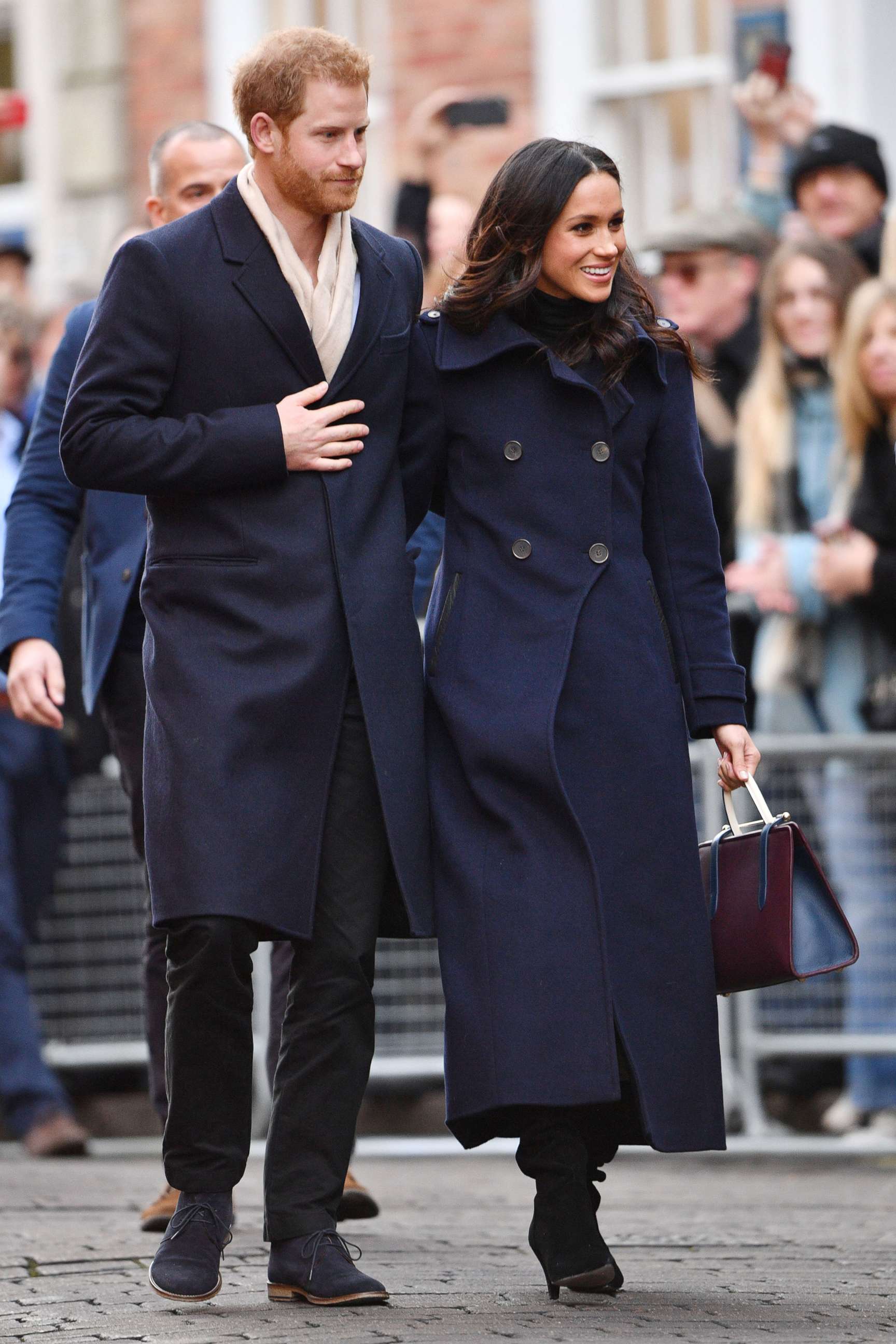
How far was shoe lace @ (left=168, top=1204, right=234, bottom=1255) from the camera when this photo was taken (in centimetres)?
445

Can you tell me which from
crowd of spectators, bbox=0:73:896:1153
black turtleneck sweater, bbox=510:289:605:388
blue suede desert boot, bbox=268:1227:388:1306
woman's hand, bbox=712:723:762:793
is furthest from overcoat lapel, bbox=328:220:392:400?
crowd of spectators, bbox=0:73:896:1153

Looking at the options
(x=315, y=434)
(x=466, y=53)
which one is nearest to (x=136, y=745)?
(x=315, y=434)

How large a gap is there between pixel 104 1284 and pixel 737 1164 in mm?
2933

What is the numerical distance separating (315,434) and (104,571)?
48.5 inches

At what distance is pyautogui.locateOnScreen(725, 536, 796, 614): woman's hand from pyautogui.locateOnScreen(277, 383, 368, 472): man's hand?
300cm

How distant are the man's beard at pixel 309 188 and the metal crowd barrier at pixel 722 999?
10.2ft

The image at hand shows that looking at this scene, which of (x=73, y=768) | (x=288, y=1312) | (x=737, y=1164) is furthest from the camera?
(x=73, y=768)

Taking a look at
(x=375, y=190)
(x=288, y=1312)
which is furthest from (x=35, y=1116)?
(x=375, y=190)

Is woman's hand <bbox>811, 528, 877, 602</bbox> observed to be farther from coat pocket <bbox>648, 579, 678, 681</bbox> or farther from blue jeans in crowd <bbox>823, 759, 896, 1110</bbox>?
coat pocket <bbox>648, 579, 678, 681</bbox>

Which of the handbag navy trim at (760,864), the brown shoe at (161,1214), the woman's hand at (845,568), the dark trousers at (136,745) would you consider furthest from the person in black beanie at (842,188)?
the brown shoe at (161,1214)

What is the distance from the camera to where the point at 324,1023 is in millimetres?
4508

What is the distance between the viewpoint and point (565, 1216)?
4520mm

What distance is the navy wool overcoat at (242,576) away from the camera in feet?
14.5

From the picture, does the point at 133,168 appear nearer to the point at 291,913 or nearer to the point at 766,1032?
the point at 766,1032
